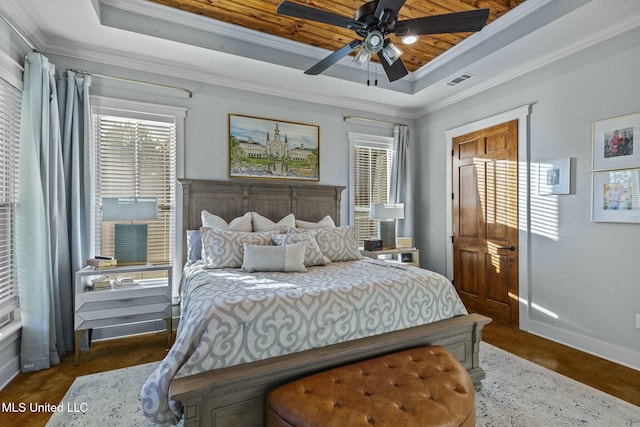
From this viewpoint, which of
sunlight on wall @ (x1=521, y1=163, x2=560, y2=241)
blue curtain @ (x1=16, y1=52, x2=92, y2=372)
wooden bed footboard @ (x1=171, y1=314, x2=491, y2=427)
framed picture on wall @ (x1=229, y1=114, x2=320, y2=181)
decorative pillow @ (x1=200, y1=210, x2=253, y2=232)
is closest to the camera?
wooden bed footboard @ (x1=171, y1=314, x2=491, y2=427)

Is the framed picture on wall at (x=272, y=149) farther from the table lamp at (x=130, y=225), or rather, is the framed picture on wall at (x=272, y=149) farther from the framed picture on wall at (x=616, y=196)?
the framed picture on wall at (x=616, y=196)

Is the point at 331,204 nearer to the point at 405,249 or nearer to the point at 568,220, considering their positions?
the point at 405,249

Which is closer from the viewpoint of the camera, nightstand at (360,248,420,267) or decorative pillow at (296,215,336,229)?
decorative pillow at (296,215,336,229)

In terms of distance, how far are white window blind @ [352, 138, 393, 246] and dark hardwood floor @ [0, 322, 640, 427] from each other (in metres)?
2.00

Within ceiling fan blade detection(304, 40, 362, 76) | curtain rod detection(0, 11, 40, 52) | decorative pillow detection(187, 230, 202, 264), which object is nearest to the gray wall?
ceiling fan blade detection(304, 40, 362, 76)

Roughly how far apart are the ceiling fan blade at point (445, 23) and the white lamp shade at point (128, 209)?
2.60 meters

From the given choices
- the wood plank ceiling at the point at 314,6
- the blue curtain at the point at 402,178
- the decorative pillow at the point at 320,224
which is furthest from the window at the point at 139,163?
the blue curtain at the point at 402,178

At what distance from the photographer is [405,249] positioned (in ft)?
14.4

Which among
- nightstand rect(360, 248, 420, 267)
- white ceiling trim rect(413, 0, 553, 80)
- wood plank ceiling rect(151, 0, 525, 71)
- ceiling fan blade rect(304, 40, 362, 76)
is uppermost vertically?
wood plank ceiling rect(151, 0, 525, 71)

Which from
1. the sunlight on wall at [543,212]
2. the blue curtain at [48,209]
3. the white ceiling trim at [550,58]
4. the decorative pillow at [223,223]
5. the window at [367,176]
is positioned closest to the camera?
the blue curtain at [48,209]

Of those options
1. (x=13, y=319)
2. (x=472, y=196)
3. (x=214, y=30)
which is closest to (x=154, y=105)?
(x=214, y=30)

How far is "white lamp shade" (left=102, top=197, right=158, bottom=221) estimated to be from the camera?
114 inches

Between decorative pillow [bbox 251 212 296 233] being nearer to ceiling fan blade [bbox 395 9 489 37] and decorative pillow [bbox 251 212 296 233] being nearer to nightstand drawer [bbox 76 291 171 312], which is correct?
nightstand drawer [bbox 76 291 171 312]

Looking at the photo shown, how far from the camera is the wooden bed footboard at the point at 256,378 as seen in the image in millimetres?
1493
